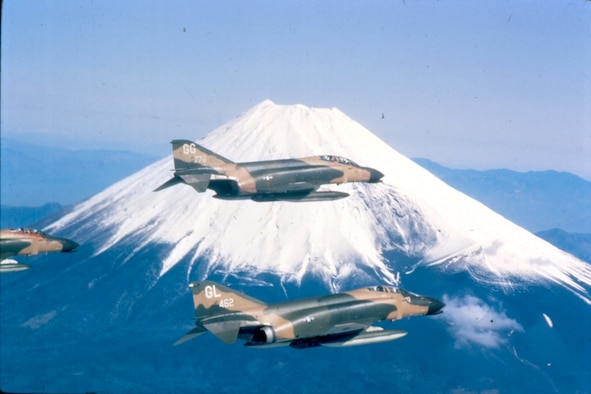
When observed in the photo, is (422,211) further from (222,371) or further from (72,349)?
(72,349)

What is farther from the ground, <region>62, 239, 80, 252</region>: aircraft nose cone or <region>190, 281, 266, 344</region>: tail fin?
<region>62, 239, 80, 252</region>: aircraft nose cone

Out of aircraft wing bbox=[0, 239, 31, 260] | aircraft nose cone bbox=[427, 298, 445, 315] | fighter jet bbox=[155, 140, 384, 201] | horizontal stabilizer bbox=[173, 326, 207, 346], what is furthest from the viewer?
aircraft nose cone bbox=[427, 298, 445, 315]

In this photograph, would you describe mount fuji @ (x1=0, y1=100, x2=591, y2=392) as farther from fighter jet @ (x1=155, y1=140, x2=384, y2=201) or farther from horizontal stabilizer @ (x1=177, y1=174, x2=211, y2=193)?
horizontal stabilizer @ (x1=177, y1=174, x2=211, y2=193)

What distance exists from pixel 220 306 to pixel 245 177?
45.2 ft

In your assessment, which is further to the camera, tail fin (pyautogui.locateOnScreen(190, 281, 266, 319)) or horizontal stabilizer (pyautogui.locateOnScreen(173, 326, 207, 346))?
tail fin (pyautogui.locateOnScreen(190, 281, 266, 319))

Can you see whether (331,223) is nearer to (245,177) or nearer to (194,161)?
(245,177)

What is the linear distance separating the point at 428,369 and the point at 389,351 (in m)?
12.1

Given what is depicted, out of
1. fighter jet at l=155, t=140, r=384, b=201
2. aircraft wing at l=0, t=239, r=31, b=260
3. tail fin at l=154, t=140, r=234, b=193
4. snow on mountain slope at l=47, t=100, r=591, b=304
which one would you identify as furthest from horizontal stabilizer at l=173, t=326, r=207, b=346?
snow on mountain slope at l=47, t=100, r=591, b=304

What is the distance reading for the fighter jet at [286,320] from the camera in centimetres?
5744

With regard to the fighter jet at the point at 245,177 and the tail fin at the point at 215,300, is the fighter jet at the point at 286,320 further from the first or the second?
the fighter jet at the point at 245,177

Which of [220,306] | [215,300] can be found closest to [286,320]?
[220,306]

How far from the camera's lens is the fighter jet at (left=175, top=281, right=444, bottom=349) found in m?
Answer: 57.4

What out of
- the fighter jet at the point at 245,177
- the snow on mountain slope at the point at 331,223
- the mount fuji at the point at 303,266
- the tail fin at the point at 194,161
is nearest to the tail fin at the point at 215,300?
the fighter jet at the point at 245,177

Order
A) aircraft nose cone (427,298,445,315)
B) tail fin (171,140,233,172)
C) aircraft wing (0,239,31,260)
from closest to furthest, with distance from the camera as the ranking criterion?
tail fin (171,140,233,172)
aircraft wing (0,239,31,260)
aircraft nose cone (427,298,445,315)
